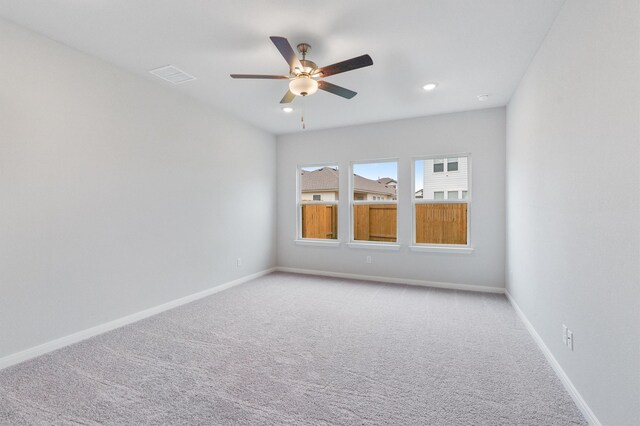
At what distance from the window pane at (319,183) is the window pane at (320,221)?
0.57 feet

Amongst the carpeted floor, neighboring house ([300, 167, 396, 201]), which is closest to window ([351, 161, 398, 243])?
neighboring house ([300, 167, 396, 201])

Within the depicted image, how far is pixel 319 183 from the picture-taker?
5820 mm

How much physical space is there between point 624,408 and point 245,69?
3.76 meters

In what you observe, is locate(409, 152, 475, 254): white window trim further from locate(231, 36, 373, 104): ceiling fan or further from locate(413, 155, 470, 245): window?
Answer: locate(231, 36, 373, 104): ceiling fan

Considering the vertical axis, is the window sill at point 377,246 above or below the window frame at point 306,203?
below

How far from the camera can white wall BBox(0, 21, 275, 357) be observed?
2.45 m

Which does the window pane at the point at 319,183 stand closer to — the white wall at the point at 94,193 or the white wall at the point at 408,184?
the white wall at the point at 408,184

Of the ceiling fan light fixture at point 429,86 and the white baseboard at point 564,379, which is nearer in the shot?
the white baseboard at point 564,379

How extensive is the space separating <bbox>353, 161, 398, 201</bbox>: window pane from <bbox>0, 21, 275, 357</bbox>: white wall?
2359 millimetres

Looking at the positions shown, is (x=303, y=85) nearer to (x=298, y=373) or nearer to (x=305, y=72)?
(x=305, y=72)

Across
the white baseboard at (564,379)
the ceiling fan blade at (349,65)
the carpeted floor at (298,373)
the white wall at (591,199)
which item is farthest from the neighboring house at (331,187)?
the ceiling fan blade at (349,65)

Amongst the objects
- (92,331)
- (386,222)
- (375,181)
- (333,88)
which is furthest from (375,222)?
(92,331)

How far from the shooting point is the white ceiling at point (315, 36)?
225 cm

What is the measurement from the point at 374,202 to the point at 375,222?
1.19 feet
